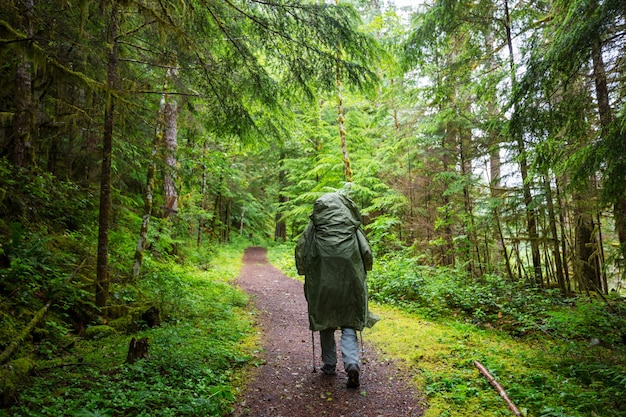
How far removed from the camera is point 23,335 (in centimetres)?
374

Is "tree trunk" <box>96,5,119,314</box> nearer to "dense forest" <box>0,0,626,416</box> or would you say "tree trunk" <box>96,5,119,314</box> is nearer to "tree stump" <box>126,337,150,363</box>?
"dense forest" <box>0,0,626,416</box>

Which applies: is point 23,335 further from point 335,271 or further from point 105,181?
point 335,271

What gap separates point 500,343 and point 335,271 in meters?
3.45

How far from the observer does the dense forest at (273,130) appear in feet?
14.8

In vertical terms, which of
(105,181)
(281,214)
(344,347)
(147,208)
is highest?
(281,214)

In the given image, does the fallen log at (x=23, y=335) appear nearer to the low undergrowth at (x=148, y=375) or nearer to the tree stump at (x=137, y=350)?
the low undergrowth at (x=148, y=375)

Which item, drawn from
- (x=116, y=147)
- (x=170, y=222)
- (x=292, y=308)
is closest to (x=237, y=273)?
(x=170, y=222)

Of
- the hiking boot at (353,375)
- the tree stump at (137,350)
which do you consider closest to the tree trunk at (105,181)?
the tree stump at (137,350)

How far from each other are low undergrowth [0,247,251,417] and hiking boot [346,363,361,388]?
1354mm

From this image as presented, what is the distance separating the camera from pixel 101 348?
4.38 meters

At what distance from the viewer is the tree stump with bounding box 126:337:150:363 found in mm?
3920

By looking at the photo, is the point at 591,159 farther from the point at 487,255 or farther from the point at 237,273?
the point at 237,273

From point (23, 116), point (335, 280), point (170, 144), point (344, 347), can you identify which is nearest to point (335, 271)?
point (335, 280)

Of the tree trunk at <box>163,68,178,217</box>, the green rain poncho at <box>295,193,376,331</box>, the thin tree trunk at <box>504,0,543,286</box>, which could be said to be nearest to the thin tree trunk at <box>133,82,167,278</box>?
the tree trunk at <box>163,68,178,217</box>
